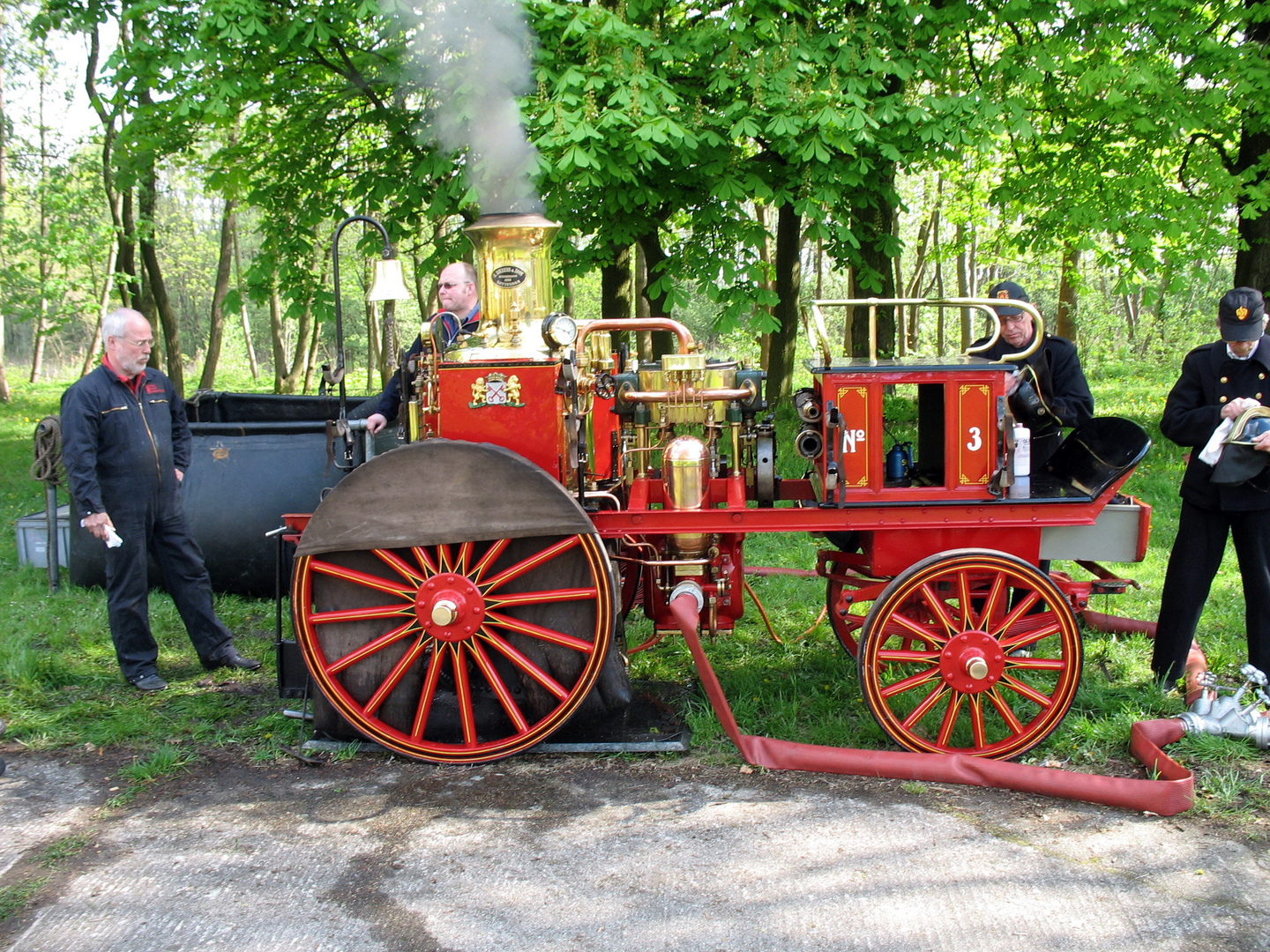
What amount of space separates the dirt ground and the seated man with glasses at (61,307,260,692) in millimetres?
1094

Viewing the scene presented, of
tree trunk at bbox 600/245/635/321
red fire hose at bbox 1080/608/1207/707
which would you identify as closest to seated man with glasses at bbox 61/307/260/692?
red fire hose at bbox 1080/608/1207/707

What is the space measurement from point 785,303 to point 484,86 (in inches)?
249

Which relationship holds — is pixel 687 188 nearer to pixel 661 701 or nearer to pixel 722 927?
pixel 661 701

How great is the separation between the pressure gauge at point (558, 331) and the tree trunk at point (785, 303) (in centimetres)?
741

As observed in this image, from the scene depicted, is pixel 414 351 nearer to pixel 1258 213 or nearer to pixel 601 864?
pixel 601 864

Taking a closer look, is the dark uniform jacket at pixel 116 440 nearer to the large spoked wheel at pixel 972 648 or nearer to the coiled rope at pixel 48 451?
the coiled rope at pixel 48 451

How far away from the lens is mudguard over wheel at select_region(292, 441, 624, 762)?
392 cm

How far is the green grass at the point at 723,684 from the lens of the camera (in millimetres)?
4172

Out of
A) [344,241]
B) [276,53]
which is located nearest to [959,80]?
[276,53]

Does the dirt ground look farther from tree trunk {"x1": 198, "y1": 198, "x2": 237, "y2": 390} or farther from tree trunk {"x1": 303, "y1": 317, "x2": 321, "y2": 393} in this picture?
tree trunk {"x1": 198, "y1": 198, "x2": 237, "y2": 390}

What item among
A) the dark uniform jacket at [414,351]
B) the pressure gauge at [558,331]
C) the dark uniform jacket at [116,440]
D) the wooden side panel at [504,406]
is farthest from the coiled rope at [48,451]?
the pressure gauge at [558,331]

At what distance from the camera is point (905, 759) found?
392 cm

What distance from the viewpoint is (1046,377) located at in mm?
4922

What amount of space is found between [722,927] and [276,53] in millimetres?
7878
